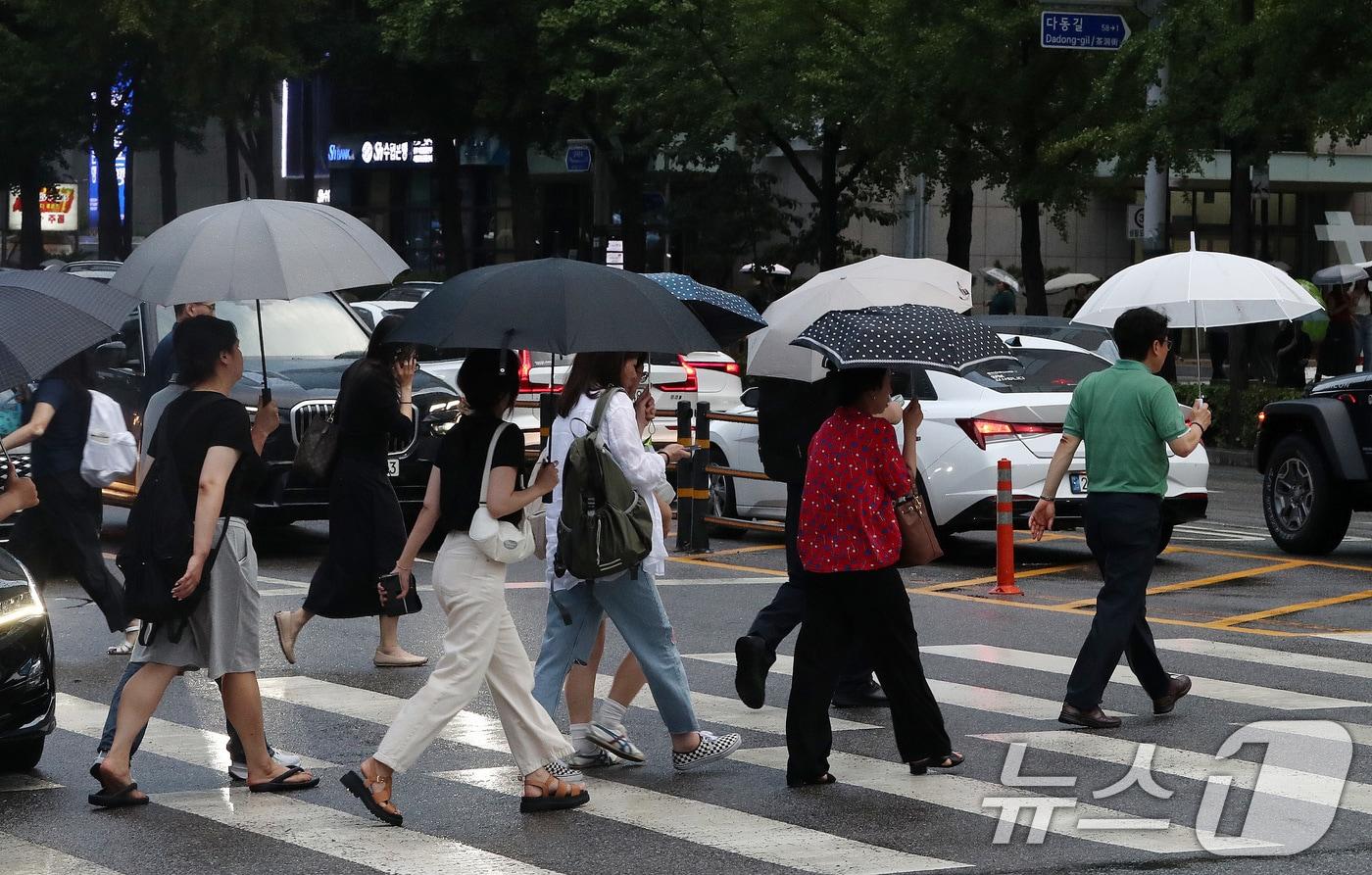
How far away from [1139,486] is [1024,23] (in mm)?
20462

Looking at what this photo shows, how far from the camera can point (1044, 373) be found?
14.3m

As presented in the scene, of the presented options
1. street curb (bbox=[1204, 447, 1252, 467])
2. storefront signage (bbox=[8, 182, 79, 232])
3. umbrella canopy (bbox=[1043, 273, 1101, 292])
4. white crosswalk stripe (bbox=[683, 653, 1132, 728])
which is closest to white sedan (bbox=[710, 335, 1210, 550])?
white crosswalk stripe (bbox=[683, 653, 1132, 728])

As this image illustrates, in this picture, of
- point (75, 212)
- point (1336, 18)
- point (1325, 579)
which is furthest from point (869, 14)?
point (75, 212)

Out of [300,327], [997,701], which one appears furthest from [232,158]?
[997,701]

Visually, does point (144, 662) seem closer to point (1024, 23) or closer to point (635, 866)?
point (635, 866)

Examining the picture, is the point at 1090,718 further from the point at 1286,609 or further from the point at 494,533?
the point at 1286,609

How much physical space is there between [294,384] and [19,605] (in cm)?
689

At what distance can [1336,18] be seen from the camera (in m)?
22.5

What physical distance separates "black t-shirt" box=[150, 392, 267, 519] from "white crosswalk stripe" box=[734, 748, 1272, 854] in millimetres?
2340

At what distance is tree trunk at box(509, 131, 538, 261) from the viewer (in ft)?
155

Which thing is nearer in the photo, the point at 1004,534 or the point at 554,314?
the point at 554,314

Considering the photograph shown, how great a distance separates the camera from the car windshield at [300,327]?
14719 millimetres

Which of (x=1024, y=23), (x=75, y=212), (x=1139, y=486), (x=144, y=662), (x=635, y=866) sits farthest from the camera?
(x=75, y=212)

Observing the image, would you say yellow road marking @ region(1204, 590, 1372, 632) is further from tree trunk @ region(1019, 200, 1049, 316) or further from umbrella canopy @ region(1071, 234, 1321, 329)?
tree trunk @ region(1019, 200, 1049, 316)
